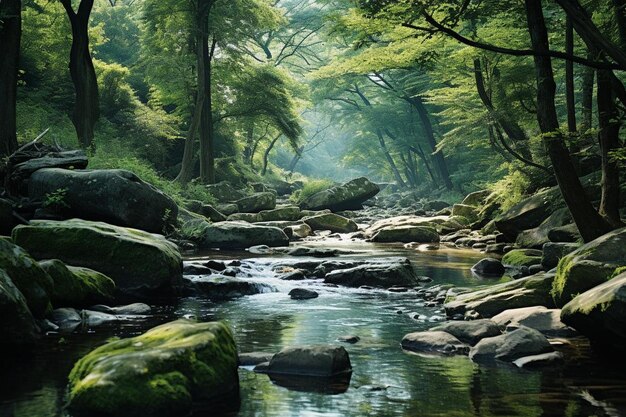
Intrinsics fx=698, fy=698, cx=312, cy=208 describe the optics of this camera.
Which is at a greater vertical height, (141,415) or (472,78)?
(472,78)

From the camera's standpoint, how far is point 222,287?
10.1 meters

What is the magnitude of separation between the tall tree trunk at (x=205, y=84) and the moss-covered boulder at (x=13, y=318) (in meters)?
20.1

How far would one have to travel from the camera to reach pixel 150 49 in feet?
91.2

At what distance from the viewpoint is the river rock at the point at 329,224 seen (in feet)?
74.4

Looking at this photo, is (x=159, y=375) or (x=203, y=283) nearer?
(x=159, y=375)

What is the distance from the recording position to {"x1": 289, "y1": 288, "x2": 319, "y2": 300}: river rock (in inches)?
389

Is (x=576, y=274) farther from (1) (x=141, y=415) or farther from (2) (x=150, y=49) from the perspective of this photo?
(2) (x=150, y=49)

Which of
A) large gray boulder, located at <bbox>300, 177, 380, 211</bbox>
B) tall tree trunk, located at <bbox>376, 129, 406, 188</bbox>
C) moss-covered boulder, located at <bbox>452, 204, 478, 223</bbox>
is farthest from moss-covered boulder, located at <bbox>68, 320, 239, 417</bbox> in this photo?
tall tree trunk, located at <bbox>376, 129, 406, 188</bbox>

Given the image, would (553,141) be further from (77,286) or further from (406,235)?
(406,235)

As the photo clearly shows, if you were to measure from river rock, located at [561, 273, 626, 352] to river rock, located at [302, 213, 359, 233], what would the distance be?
16.0 m

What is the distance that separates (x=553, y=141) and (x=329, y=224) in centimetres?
1378

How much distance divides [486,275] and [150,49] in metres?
19.7

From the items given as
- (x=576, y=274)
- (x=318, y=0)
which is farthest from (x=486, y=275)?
(x=318, y=0)

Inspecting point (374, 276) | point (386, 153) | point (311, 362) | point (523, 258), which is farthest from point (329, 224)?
point (386, 153)
